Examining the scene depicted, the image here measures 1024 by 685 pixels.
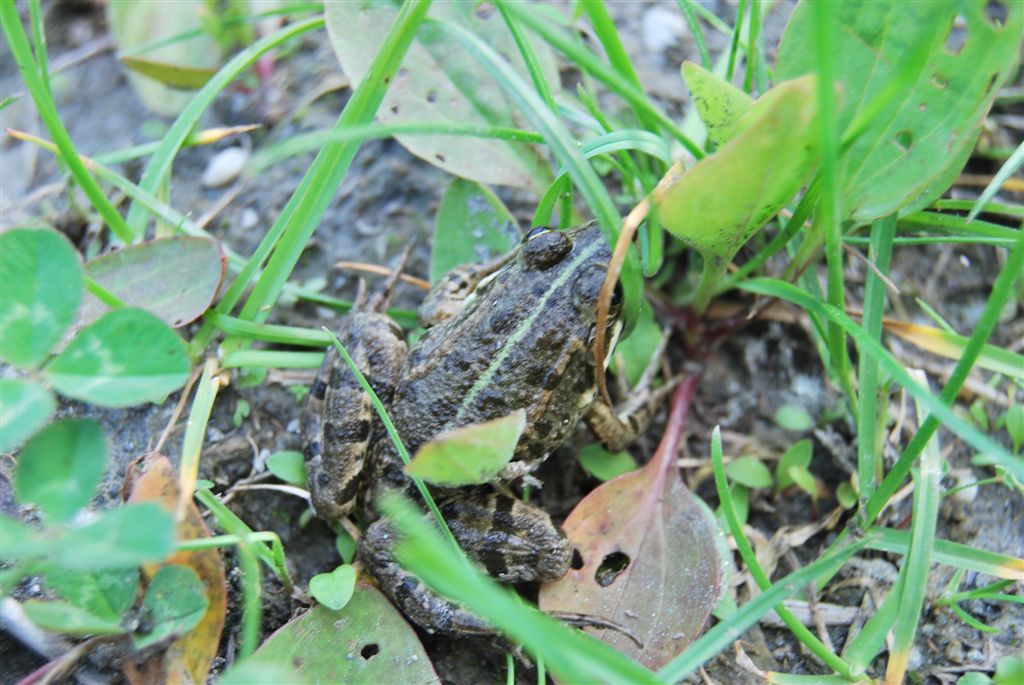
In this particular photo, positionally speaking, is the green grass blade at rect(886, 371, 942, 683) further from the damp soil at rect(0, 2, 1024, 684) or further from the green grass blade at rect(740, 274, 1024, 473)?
the damp soil at rect(0, 2, 1024, 684)

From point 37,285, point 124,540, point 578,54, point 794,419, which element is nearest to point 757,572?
point 794,419

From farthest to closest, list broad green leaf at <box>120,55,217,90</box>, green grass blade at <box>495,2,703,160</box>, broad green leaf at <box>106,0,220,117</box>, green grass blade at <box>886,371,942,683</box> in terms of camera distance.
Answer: broad green leaf at <box>106,0,220,117</box> → broad green leaf at <box>120,55,217,90</box> → green grass blade at <box>886,371,942,683</box> → green grass blade at <box>495,2,703,160</box>

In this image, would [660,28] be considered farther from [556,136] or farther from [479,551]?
[479,551]

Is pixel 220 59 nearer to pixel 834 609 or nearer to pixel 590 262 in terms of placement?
pixel 590 262

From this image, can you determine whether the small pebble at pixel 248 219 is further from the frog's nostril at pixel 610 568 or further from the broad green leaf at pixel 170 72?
the frog's nostril at pixel 610 568

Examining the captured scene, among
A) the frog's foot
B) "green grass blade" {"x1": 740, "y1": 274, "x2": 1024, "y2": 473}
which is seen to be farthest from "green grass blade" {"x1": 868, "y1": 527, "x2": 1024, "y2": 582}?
the frog's foot
